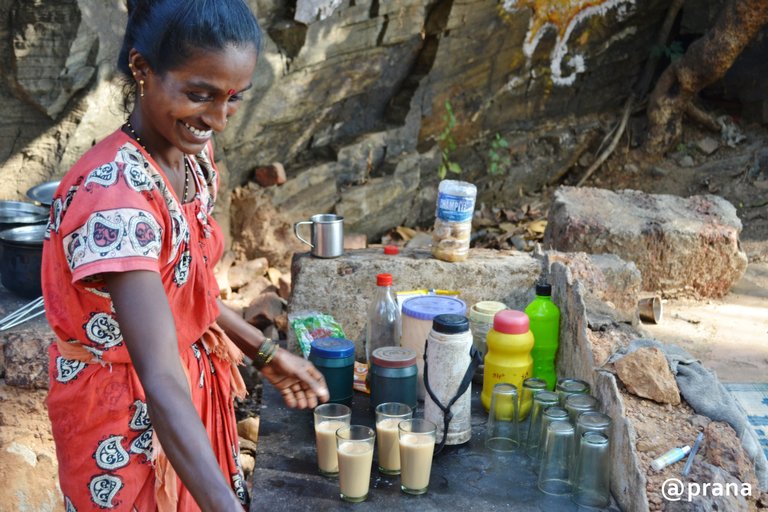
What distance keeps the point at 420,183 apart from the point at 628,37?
10.2 ft

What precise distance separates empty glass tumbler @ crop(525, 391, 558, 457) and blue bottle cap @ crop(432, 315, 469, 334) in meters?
0.31

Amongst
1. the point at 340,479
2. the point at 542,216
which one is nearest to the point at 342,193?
the point at 542,216

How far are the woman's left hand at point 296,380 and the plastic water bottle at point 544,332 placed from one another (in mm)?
879

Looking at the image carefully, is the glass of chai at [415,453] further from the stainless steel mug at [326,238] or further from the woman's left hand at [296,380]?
the stainless steel mug at [326,238]

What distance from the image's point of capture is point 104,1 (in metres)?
4.50

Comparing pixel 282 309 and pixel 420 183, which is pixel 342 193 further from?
pixel 282 309

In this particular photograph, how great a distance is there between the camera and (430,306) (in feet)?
8.71

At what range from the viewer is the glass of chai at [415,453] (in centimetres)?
205

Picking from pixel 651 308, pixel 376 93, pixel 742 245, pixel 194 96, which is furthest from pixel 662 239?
pixel 194 96

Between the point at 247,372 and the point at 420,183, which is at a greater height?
the point at 420,183

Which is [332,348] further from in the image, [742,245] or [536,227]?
[742,245]

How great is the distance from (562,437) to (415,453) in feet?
1.37
